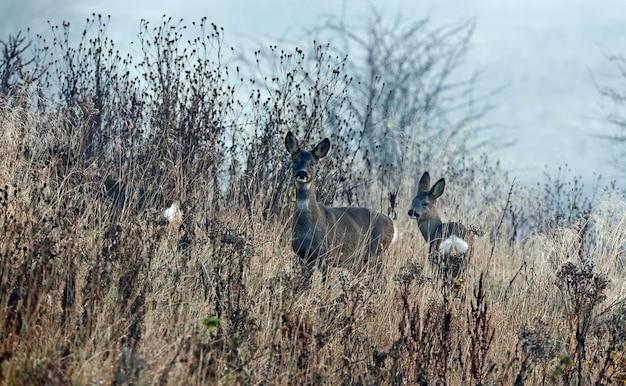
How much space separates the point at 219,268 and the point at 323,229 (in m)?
2.46

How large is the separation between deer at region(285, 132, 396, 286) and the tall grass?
0.23m

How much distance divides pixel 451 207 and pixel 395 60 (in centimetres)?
1356

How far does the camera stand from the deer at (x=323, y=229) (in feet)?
27.2

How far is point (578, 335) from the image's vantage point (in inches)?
224

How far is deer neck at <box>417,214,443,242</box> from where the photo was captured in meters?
11.0

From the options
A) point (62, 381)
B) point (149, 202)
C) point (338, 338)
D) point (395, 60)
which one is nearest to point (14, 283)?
point (62, 381)

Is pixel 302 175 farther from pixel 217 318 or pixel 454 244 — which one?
pixel 217 318

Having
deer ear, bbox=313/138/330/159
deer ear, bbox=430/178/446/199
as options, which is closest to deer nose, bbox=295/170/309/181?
deer ear, bbox=313/138/330/159

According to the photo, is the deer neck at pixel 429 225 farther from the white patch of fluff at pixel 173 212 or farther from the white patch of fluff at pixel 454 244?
the white patch of fluff at pixel 173 212

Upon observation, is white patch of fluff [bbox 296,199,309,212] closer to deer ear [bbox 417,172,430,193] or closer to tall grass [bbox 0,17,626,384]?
tall grass [bbox 0,17,626,384]

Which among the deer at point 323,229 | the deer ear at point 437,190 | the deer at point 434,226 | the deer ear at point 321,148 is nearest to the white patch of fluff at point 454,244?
the deer at point 434,226

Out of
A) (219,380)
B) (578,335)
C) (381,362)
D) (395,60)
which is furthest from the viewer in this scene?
(395,60)

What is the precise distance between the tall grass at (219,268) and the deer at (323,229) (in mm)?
229

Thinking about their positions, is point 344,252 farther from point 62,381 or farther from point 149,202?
point 62,381
